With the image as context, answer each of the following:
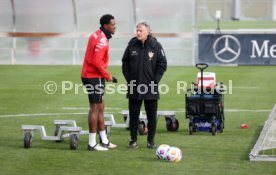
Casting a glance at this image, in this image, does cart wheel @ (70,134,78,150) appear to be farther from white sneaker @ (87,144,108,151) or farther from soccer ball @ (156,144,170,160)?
soccer ball @ (156,144,170,160)

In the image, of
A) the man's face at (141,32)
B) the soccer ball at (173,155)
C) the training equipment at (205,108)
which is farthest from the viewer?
the training equipment at (205,108)

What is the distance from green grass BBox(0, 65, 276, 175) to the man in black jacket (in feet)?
1.63

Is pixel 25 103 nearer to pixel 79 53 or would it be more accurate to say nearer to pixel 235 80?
pixel 235 80

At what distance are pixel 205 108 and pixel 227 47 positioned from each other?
16017 mm

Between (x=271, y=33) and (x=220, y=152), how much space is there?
17.9 meters

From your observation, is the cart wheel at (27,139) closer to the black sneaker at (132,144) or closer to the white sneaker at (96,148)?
the white sneaker at (96,148)

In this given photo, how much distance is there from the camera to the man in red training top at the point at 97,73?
46.7 ft

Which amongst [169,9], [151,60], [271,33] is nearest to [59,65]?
[169,9]

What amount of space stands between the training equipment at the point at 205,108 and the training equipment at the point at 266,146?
0.99 m

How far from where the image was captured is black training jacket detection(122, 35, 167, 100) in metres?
14.3

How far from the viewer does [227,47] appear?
3189 centimetres

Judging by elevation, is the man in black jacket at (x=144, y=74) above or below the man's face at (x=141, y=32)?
below

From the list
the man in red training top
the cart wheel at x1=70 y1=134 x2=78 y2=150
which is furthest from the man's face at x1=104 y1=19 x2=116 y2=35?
the cart wheel at x1=70 y1=134 x2=78 y2=150

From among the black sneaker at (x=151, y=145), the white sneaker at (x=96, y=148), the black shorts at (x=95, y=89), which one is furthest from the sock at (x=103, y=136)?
the black sneaker at (x=151, y=145)
